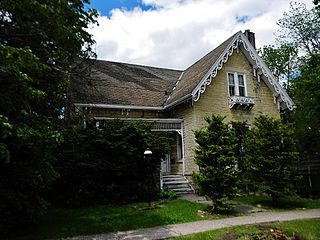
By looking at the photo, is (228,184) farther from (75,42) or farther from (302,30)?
(302,30)

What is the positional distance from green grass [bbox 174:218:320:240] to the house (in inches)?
321

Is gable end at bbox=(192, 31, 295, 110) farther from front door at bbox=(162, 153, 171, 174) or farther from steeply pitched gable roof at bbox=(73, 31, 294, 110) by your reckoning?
front door at bbox=(162, 153, 171, 174)

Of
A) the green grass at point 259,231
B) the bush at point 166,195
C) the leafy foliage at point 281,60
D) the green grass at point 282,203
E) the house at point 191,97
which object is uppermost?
the leafy foliage at point 281,60

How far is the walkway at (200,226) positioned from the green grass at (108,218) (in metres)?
0.47

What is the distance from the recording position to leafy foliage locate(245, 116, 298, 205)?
12141 millimetres

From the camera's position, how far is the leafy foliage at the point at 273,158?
478 inches

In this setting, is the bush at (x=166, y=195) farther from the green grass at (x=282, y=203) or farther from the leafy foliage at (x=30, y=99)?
the leafy foliage at (x=30, y=99)

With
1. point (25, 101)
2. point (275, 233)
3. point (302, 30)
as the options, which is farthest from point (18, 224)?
point (302, 30)

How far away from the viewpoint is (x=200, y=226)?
8758mm

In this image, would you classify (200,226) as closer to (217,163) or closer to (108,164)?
(217,163)

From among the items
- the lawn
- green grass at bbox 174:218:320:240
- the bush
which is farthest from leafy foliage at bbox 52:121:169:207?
green grass at bbox 174:218:320:240

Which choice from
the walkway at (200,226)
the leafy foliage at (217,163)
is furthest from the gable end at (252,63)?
the walkway at (200,226)

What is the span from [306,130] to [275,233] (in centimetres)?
2019

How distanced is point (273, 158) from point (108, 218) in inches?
284
